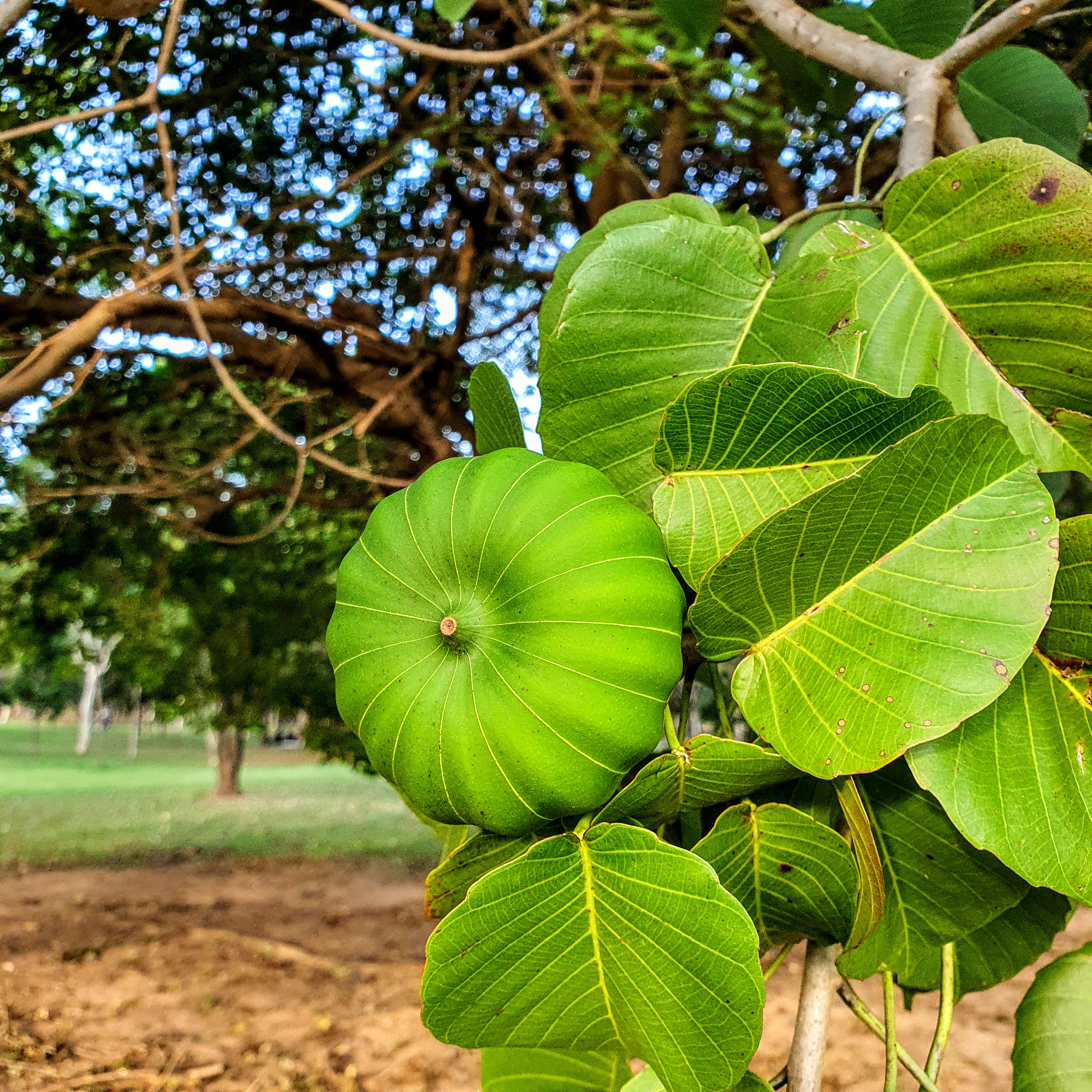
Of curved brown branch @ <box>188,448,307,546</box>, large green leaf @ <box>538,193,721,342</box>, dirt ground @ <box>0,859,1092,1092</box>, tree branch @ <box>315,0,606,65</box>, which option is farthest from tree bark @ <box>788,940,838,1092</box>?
dirt ground @ <box>0,859,1092,1092</box>

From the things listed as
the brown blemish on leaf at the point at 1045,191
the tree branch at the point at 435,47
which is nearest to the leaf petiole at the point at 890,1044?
the brown blemish on leaf at the point at 1045,191

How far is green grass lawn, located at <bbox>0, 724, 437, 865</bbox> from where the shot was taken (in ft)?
23.6

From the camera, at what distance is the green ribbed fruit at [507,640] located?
38 centimetres

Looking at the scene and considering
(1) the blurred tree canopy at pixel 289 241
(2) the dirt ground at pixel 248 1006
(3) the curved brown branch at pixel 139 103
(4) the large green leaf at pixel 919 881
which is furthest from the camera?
(2) the dirt ground at pixel 248 1006

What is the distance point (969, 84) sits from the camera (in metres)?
0.75

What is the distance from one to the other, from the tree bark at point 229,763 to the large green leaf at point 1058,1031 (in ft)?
31.8

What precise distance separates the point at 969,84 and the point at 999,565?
0.57m

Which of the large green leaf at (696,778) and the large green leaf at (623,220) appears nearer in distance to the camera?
the large green leaf at (696,778)

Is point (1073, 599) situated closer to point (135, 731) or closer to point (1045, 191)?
point (1045, 191)

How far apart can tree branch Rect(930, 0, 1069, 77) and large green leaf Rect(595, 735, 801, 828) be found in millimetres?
455

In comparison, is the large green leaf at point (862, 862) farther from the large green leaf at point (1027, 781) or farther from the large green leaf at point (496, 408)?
the large green leaf at point (496, 408)

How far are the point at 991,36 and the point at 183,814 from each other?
385 inches

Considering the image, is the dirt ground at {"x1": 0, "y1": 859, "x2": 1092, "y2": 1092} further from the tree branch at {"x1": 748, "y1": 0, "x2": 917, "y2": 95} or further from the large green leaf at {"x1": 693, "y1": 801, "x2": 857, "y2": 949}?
the tree branch at {"x1": 748, "y1": 0, "x2": 917, "y2": 95}

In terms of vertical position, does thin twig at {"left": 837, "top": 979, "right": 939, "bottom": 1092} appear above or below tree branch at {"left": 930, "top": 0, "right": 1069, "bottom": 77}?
below
